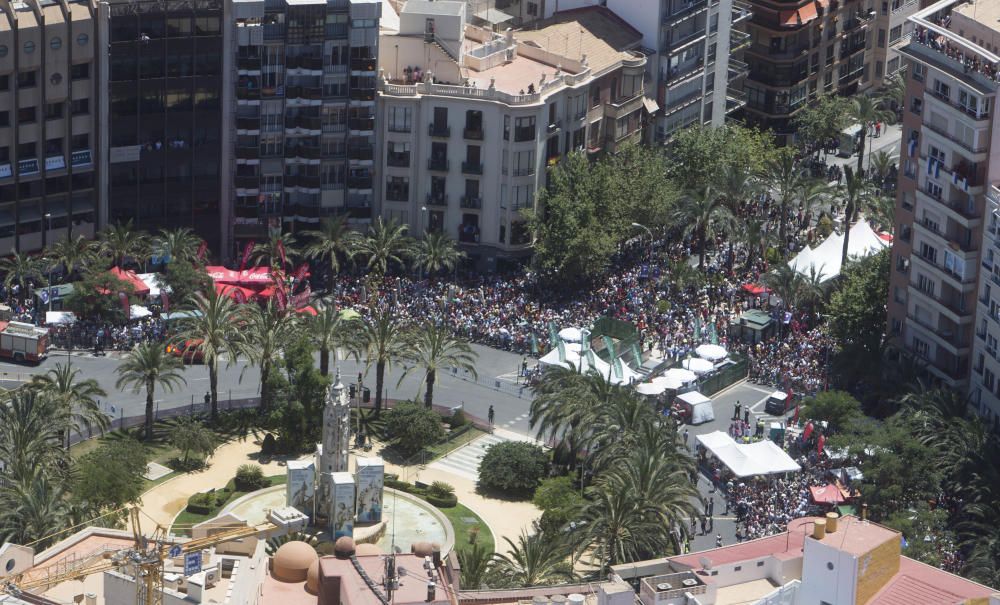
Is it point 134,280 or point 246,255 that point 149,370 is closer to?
point 134,280

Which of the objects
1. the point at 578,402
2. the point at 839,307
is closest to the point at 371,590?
the point at 578,402

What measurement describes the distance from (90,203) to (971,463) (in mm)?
70431

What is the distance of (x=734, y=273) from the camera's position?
18938 cm

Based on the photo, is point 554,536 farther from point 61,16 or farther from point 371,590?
point 61,16

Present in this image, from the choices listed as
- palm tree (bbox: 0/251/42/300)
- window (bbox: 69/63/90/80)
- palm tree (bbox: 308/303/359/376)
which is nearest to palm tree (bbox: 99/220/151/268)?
palm tree (bbox: 0/251/42/300)

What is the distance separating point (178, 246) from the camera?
18362 cm

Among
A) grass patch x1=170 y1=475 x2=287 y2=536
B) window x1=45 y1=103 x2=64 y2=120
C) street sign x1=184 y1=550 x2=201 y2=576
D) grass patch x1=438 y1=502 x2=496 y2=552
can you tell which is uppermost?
window x1=45 y1=103 x2=64 y2=120

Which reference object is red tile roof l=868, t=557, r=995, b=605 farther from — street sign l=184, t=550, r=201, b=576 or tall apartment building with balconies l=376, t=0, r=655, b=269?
tall apartment building with balconies l=376, t=0, r=655, b=269

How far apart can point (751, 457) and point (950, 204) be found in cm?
2256

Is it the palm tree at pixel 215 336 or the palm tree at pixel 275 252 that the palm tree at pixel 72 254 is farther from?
the palm tree at pixel 215 336

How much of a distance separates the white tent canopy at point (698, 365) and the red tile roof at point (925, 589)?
45750 mm

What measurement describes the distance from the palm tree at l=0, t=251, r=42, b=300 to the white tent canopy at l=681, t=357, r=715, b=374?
156ft

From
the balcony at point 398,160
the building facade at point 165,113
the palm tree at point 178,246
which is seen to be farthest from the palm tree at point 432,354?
the building facade at point 165,113

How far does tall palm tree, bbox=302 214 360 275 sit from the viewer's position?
185500 millimetres
